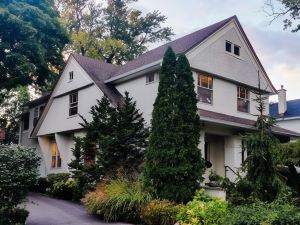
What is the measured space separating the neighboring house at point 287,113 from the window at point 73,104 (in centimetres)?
1884

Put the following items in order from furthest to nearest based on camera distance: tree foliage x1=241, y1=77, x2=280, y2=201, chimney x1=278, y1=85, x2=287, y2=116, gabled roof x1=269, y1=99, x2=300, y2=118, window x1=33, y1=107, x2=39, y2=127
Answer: chimney x1=278, y1=85, x2=287, y2=116
gabled roof x1=269, y1=99, x2=300, y2=118
window x1=33, y1=107, x2=39, y2=127
tree foliage x1=241, y1=77, x2=280, y2=201

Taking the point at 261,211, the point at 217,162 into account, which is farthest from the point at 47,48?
the point at 261,211

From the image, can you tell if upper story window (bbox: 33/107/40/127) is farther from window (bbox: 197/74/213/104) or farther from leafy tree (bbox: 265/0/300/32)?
leafy tree (bbox: 265/0/300/32)

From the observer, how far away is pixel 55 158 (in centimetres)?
2456

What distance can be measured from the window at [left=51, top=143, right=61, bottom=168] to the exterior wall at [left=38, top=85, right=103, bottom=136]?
1.25 m

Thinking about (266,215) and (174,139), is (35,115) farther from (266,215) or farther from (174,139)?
(266,215)

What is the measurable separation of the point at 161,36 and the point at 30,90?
15.1m

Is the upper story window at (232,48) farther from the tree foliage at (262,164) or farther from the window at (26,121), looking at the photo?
the window at (26,121)

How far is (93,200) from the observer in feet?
40.9

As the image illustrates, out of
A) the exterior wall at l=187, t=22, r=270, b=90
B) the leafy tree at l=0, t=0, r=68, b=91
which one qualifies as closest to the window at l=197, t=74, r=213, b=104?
the exterior wall at l=187, t=22, r=270, b=90

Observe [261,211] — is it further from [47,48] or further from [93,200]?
[47,48]

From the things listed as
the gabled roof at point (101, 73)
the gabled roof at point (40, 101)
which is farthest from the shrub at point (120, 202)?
the gabled roof at point (40, 101)

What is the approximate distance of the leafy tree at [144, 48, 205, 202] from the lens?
12.2 m

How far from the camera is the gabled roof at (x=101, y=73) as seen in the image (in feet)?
63.2
